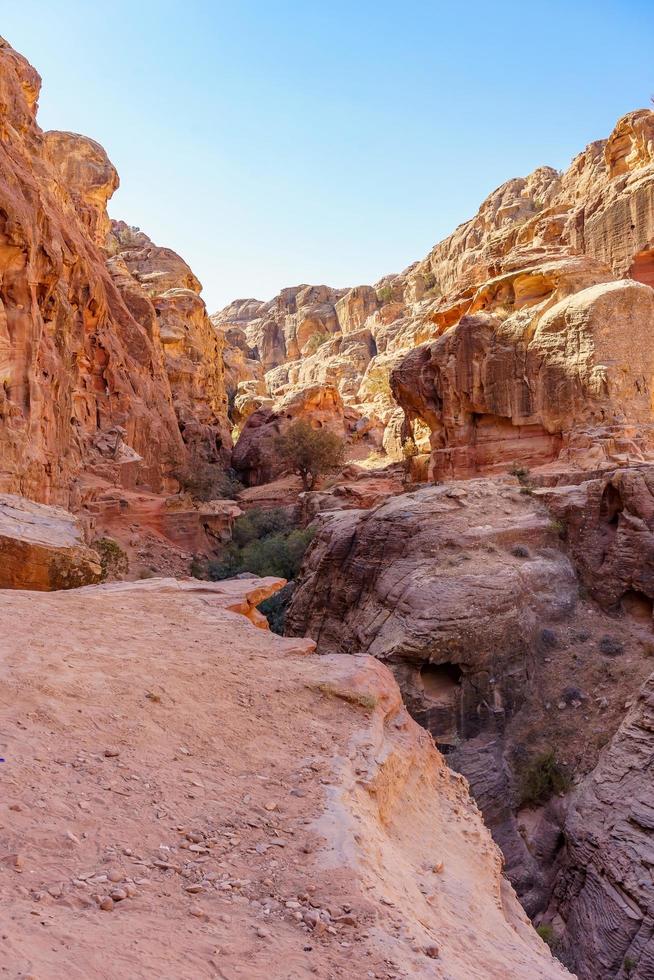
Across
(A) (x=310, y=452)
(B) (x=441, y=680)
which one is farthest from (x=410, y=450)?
(B) (x=441, y=680)

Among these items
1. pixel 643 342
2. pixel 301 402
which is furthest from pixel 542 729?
pixel 301 402

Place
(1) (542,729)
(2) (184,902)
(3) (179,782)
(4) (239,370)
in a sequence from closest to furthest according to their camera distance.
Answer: (2) (184,902) < (3) (179,782) < (1) (542,729) < (4) (239,370)

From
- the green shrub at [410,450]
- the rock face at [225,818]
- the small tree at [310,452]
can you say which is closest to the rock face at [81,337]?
the small tree at [310,452]

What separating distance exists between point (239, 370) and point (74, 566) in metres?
58.6

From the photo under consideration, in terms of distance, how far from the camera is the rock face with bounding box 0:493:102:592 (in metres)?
8.98

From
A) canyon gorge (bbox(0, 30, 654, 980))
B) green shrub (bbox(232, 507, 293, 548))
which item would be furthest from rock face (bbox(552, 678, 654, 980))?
green shrub (bbox(232, 507, 293, 548))

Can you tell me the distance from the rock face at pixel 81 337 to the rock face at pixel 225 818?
1400 cm

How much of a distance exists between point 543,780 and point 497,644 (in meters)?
2.51

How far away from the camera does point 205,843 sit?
3.73 metres

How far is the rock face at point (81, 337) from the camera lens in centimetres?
1956

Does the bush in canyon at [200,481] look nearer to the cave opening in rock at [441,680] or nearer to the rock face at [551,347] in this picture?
the rock face at [551,347]

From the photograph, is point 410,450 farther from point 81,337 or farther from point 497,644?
point 497,644

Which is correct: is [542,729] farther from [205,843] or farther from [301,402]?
[301,402]

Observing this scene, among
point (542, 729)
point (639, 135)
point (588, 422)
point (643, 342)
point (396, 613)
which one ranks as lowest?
point (542, 729)
